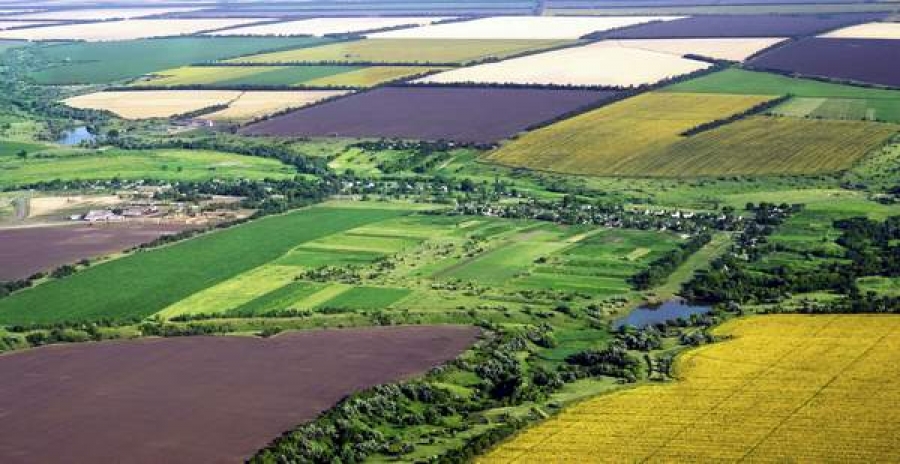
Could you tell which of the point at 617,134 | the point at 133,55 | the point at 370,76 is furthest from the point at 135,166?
the point at 133,55

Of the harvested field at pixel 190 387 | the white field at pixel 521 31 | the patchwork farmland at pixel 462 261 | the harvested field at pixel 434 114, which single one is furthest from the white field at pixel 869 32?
the harvested field at pixel 190 387

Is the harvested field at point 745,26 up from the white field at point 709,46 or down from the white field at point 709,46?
up

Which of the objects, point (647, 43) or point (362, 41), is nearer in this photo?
point (647, 43)

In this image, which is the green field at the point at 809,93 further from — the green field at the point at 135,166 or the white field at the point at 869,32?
the green field at the point at 135,166

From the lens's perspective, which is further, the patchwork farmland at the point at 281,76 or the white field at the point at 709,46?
the white field at the point at 709,46

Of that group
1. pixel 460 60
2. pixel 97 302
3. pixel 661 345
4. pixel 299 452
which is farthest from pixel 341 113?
pixel 299 452

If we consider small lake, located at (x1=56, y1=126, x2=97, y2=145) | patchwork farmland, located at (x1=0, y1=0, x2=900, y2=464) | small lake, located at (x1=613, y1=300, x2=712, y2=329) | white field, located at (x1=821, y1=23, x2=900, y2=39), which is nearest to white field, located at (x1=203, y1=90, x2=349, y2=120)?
patchwork farmland, located at (x1=0, y1=0, x2=900, y2=464)

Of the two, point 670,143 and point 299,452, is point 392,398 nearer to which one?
point 299,452
